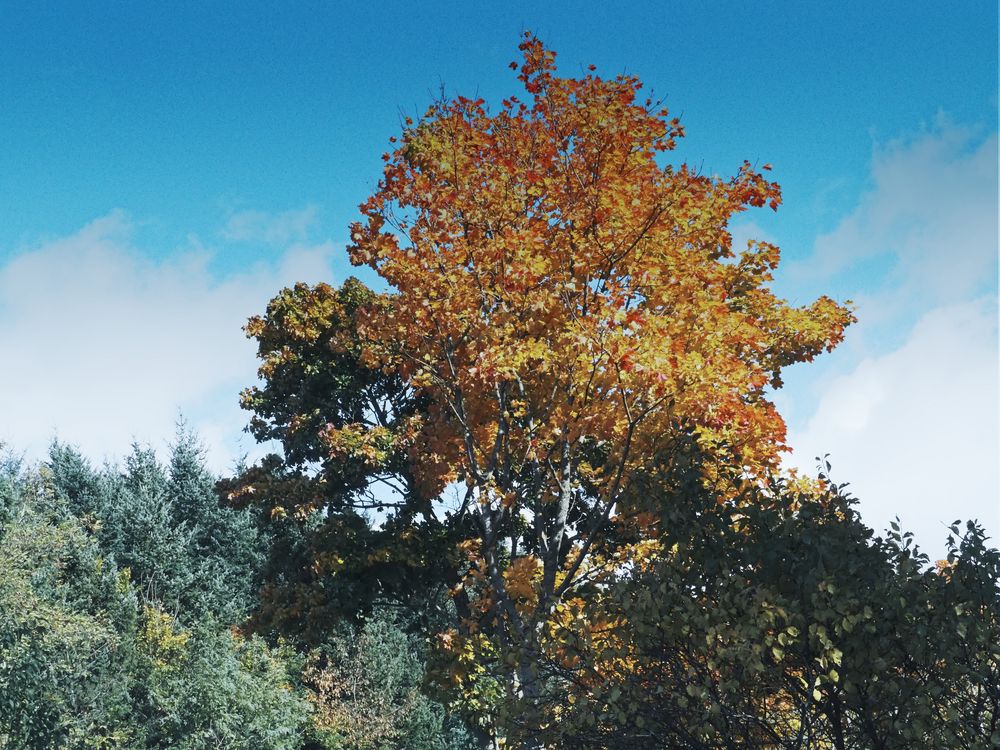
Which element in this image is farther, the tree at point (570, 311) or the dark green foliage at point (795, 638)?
the tree at point (570, 311)

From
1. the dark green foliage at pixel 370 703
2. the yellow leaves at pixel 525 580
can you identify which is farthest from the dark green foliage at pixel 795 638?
the dark green foliage at pixel 370 703

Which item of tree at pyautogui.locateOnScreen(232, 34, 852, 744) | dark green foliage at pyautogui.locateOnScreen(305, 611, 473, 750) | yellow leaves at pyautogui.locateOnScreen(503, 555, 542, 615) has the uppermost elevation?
tree at pyautogui.locateOnScreen(232, 34, 852, 744)

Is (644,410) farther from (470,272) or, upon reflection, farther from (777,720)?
(777,720)

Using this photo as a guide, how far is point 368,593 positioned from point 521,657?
9.88 metres

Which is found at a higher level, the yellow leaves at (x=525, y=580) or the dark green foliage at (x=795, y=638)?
the yellow leaves at (x=525, y=580)

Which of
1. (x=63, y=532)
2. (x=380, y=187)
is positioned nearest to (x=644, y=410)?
(x=380, y=187)

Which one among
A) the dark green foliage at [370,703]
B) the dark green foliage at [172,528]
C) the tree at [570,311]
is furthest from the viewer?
the dark green foliage at [172,528]

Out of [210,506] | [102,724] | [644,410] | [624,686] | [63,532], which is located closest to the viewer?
[624,686]

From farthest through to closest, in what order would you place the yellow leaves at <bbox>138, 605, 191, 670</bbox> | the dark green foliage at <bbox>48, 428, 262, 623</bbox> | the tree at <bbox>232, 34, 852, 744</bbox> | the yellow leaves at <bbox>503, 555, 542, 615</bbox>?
the dark green foliage at <bbox>48, 428, 262, 623</bbox> < the yellow leaves at <bbox>138, 605, 191, 670</bbox> < the yellow leaves at <bbox>503, 555, 542, 615</bbox> < the tree at <bbox>232, 34, 852, 744</bbox>

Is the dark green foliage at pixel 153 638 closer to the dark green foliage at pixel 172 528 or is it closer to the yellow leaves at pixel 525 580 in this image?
the dark green foliage at pixel 172 528

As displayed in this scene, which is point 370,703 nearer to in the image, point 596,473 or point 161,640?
point 161,640

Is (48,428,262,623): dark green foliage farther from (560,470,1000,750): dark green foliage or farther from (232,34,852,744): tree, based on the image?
(560,470,1000,750): dark green foliage

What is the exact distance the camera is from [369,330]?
30.9ft

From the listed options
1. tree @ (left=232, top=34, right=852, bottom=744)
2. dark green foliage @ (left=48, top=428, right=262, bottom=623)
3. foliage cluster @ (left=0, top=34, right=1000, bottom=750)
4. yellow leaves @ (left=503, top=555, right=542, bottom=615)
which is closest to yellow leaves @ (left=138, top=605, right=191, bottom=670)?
dark green foliage @ (left=48, top=428, right=262, bottom=623)
